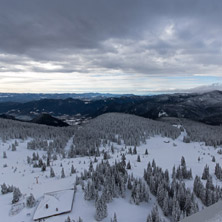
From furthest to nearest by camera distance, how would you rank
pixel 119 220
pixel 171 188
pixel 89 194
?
pixel 171 188, pixel 89 194, pixel 119 220

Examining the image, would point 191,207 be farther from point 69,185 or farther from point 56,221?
point 69,185

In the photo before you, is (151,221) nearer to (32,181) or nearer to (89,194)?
(89,194)

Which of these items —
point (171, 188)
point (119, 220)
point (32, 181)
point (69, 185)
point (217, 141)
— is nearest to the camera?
point (119, 220)

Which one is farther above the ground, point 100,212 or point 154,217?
point 100,212

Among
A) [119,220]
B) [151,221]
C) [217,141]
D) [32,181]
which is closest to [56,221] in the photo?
[119,220]

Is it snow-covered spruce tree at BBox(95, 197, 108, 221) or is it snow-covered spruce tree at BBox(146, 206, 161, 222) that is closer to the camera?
snow-covered spruce tree at BBox(146, 206, 161, 222)

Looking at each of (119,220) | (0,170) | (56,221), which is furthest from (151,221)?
(0,170)

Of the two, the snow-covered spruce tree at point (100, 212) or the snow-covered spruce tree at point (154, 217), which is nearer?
the snow-covered spruce tree at point (154, 217)

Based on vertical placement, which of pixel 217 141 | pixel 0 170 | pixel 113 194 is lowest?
pixel 217 141

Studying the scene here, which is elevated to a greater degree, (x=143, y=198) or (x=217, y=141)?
(x=143, y=198)

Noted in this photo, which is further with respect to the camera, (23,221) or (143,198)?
(143,198)
